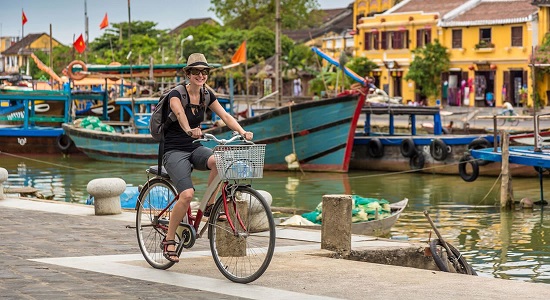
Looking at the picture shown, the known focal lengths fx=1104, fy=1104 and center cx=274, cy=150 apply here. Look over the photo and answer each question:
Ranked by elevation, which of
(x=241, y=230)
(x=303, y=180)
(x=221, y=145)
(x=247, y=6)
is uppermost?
(x=247, y=6)

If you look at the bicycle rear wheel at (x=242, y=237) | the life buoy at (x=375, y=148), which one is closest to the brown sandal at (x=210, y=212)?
the bicycle rear wheel at (x=242, y=237)

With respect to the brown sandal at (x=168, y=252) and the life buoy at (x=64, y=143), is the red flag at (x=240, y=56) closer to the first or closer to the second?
the life buoy at (x=64, y=143)

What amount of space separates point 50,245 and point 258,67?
2462 inches

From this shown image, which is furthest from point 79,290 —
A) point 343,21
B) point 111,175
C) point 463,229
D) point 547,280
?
point 343,21

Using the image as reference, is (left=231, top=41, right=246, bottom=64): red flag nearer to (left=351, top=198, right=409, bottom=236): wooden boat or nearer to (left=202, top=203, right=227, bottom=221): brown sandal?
(left=351, top=198, right=409, bottom=236): wooden boat

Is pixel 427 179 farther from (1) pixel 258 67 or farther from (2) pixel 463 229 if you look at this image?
(1) pixel 258 67

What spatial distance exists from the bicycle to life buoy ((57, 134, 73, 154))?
33.6m

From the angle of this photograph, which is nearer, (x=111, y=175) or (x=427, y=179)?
(x=427, y=179)

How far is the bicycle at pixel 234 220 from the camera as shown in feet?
26.3

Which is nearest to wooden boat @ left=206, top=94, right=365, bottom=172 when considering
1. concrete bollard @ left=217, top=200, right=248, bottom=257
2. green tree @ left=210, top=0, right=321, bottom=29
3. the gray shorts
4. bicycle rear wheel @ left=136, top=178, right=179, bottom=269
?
bicycle rear wheel @ left=136, top=178, right=179, bottom=269

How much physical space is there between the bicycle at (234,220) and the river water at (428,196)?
5483mm

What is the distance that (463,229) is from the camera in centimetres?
1917

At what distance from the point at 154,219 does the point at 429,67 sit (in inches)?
2057

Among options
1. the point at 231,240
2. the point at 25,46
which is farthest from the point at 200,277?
the point at 25,46
